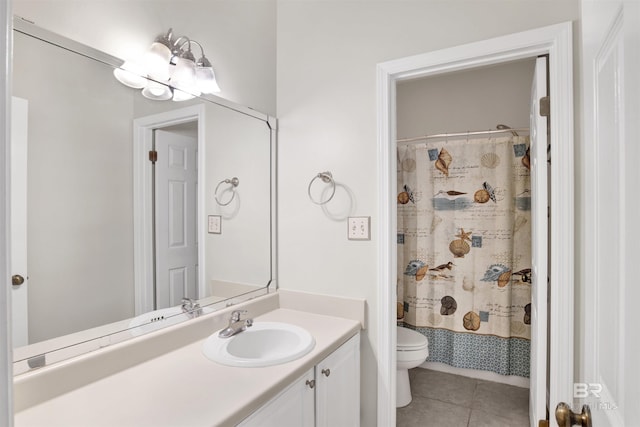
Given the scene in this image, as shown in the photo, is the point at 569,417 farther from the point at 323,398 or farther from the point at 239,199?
the point at 239,199

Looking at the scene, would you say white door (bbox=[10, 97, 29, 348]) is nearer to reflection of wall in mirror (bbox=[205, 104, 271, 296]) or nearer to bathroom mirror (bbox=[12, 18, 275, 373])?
bathroom mirror (bbox=[12, 18, 275, 373])

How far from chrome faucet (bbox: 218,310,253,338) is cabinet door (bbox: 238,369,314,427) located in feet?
1.24

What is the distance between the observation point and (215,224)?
1.70 metres

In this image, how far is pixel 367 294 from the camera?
1.76 metres

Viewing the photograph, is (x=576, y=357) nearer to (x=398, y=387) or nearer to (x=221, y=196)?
(x=398, y=387)

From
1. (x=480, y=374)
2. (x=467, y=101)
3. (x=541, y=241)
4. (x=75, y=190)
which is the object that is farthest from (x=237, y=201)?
(x=480, y=374)

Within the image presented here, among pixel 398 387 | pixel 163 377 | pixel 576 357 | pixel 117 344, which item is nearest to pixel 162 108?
pixel 117 344

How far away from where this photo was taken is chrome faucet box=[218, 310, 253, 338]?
147 cm

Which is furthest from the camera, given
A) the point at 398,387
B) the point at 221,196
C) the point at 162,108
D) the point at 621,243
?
the point at 398,387

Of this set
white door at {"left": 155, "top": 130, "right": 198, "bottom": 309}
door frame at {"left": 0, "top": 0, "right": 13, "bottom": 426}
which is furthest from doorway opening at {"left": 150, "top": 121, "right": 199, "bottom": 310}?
door frame at {"left": 0, "top": 0, "right": 13, "bottom": 426}

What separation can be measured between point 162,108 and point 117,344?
2.95 feet

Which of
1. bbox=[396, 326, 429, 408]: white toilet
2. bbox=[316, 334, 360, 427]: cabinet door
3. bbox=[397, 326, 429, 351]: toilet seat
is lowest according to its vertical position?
bbox=[396, 326, 429, 408]: white toilet

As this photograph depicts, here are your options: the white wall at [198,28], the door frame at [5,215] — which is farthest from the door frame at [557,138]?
the door frame at [5,215]

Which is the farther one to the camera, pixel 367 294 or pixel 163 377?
pixel 367 294
